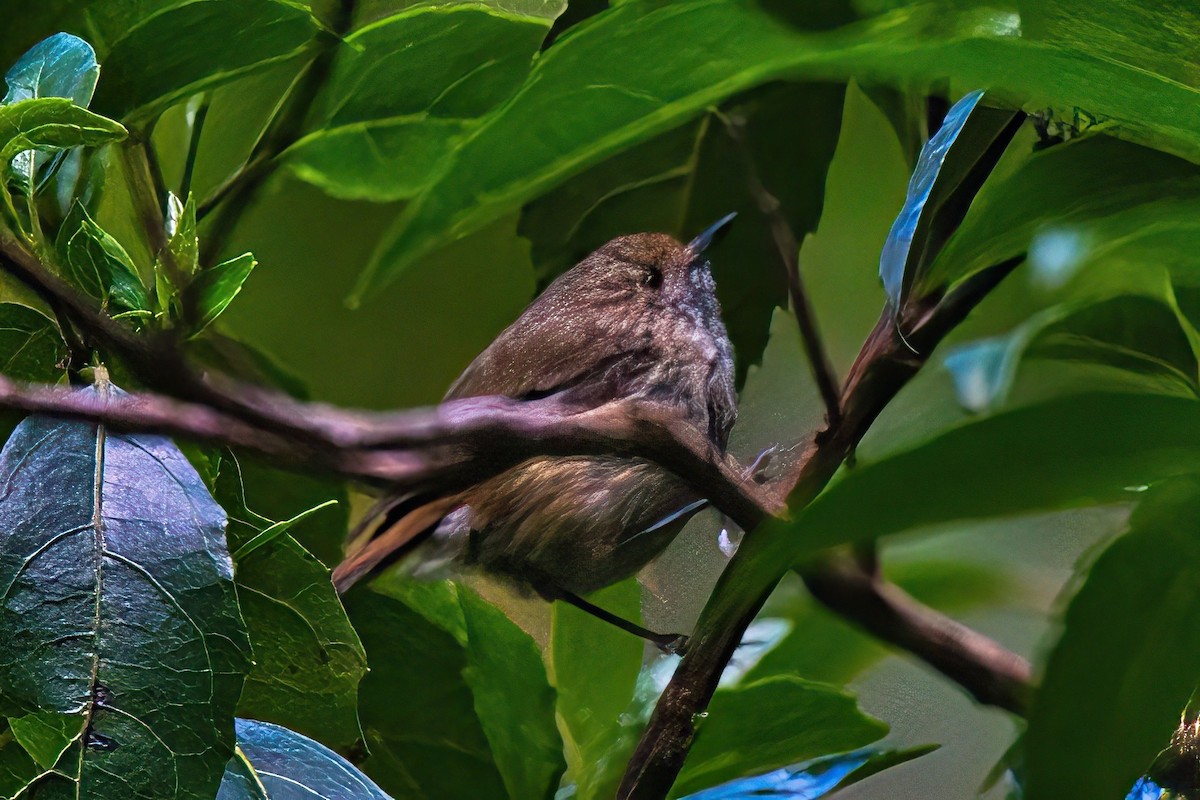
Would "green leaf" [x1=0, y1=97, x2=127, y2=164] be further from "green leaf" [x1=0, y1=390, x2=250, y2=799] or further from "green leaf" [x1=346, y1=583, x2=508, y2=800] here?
"green leaf" [x1=346, y1=583, x2=508, y2=800]

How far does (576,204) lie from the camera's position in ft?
1.65

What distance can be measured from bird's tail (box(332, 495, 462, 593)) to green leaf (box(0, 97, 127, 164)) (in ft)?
0.65

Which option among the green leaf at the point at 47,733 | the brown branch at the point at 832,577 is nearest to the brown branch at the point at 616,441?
the brown branch at the point at 832,577

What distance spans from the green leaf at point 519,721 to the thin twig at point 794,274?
209mm

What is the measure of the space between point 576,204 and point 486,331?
8 centimetres

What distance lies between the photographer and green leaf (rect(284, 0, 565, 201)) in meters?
0.49

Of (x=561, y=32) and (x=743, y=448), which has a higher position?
(x=561, y=32)

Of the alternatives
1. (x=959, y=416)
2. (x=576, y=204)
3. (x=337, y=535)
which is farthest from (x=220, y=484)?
(x=959, y=416)

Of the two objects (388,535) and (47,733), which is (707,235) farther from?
(47,733)

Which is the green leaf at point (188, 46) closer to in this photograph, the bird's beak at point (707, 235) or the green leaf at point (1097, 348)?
the bird's beak at point (707, 235)

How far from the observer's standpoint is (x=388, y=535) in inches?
19.1

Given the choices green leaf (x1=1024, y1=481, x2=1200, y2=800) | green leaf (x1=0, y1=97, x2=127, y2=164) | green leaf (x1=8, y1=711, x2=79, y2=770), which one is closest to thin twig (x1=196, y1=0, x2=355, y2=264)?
green leaf (x1=0, y1=97, x2=127, y2=164)

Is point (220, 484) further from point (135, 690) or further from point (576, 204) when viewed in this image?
point (576, 204)

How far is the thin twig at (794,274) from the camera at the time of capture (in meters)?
0.50
